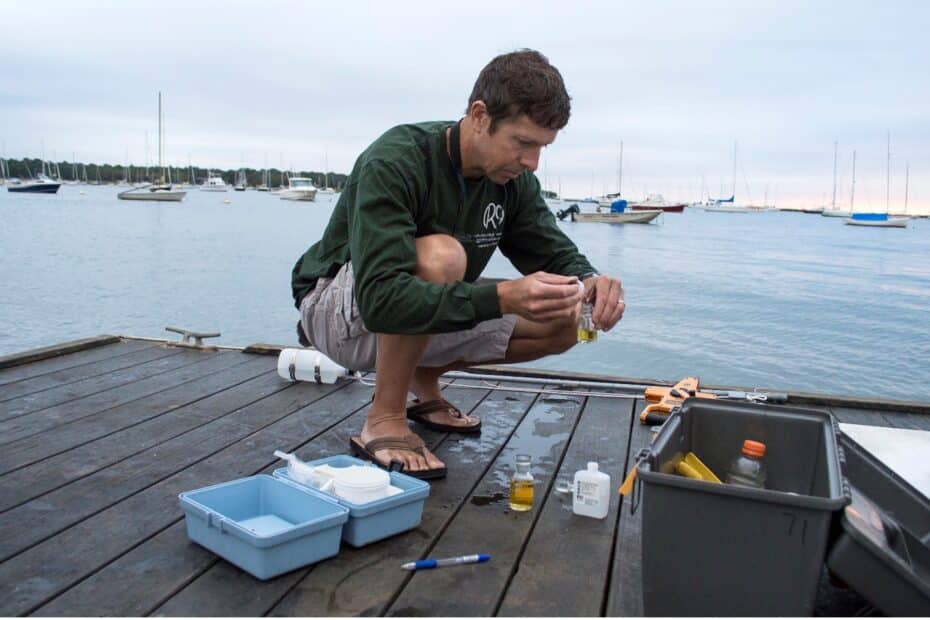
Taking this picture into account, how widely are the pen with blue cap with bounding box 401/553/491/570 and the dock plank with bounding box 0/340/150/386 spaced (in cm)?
230

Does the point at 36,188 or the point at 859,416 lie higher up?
the point at 36,188

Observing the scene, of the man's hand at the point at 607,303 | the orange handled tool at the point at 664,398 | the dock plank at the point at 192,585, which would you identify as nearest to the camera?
the dock plank at the point at 192,585

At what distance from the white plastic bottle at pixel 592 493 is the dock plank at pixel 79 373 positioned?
85.5 inches

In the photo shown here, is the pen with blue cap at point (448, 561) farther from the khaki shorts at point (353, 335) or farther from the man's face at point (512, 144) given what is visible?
the man's face at point (512, 144)

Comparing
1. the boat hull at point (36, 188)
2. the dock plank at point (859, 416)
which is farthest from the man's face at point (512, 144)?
the boat hull at point (36, 188)

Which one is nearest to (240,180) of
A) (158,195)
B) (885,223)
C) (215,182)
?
(215,182)

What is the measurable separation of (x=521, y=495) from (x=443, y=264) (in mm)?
676

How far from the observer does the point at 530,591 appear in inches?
63.0

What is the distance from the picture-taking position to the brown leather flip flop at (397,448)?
2207 millimetres

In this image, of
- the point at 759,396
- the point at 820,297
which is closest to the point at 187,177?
the point at 820,297

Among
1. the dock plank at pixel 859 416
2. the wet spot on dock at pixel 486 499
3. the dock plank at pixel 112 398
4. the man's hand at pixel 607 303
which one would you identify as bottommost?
the wet spot on dock at pixel 486 499

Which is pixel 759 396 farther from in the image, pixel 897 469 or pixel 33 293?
pixel 33 293

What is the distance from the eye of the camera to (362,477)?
1868 mm

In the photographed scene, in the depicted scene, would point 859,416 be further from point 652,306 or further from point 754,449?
point 652,306
